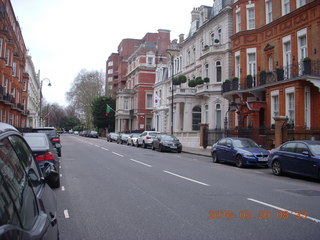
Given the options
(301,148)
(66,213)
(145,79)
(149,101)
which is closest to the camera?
(66,213)

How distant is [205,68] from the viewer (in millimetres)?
35000

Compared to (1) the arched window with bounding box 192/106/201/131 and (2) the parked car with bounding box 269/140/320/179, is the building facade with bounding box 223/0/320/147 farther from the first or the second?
(1) the arched window with bounding box 192/106/201/131

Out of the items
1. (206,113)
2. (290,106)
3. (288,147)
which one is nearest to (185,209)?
(288,147)

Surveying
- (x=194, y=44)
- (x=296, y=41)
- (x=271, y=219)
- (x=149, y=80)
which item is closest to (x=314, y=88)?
(x=296, y=41)

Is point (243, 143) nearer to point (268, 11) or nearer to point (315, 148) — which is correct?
point (315, 148)

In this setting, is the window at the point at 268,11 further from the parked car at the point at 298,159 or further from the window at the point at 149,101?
the window at the point at 149,101

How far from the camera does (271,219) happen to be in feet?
19.9

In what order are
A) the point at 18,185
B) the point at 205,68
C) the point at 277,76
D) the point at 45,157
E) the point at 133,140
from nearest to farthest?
the point at 18,185 < the point at 45,157 < the point at 277,76 < the point at 205,68 < the point at 133,140

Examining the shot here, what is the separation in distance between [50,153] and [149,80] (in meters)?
57.5

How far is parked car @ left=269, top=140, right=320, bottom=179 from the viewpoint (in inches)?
452

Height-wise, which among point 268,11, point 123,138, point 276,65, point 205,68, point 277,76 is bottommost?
point 123,138

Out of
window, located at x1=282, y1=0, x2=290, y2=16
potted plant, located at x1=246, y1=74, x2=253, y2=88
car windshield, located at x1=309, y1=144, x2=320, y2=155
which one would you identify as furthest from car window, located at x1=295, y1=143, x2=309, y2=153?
window, located at x1=282, y1=0, x2=290, y2=16

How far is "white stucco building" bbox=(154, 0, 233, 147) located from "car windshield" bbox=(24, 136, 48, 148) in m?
23.6

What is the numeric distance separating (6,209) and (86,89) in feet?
275
